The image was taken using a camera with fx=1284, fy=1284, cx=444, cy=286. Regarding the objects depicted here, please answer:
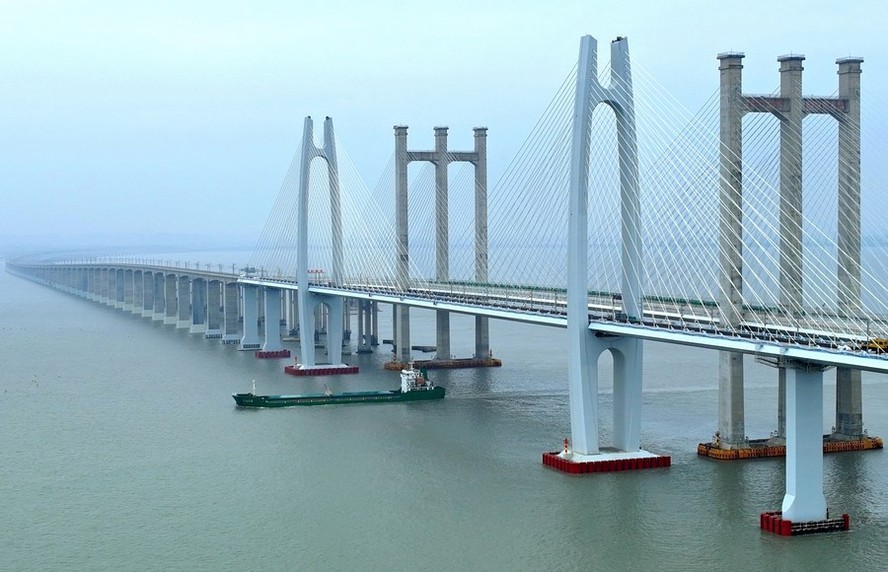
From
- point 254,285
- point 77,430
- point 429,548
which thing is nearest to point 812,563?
point 429,548

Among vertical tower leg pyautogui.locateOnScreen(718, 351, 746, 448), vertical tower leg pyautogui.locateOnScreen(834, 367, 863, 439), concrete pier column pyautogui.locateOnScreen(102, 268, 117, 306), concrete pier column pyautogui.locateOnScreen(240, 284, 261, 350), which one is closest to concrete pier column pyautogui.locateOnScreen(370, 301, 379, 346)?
concrete pier column pyautogui.locateOnScreen(240, 284, 261, 350)

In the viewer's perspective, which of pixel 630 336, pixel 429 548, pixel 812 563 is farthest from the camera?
pixel 630 336

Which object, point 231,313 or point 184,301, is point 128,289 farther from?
point 231,313

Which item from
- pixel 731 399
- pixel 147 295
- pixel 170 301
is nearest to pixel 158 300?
pixel 147 295

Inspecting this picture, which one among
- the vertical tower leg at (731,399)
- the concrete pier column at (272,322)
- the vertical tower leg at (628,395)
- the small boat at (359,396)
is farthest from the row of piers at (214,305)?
the vertical tower leg at (731,399)

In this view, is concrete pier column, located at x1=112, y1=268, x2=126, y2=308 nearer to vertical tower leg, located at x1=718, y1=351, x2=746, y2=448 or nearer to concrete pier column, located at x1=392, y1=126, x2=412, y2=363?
concrete pier column, located at x1=392, y1=126, x2=412, y2=363

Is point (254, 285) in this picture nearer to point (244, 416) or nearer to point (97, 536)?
point (244, 416)
